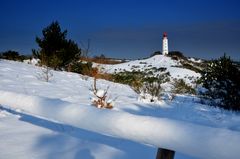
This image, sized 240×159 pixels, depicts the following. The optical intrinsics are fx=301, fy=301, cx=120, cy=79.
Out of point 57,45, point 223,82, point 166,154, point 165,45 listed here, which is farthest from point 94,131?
point 165,45

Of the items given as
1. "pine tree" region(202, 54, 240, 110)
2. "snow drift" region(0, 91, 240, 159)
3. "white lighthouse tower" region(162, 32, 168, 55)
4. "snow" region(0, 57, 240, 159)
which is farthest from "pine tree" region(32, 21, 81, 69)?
"white lighthouse tower" region(162, 32, 168, 55)

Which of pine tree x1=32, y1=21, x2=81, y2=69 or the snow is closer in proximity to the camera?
the snow

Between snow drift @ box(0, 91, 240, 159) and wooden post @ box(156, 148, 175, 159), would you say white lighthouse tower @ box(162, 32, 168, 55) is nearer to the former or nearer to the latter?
snow drift @ box(0, 91, 240, 159)

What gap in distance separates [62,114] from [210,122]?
5140mm

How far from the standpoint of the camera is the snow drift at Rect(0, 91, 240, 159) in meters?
1.47

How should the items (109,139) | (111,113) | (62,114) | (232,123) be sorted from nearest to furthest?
1. (111,113)
2. (62,114)
3. (109,139)
4. (232,123)

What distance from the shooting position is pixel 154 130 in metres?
1.79

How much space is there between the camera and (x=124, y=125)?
6.48 ft

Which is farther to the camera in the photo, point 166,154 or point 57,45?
point 57,45

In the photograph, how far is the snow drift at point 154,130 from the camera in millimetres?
1468

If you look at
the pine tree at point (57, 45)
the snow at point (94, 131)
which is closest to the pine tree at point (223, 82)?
the snow at point (94, 131)

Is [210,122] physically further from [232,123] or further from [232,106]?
[232,106]

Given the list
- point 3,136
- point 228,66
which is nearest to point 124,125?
point 3,136

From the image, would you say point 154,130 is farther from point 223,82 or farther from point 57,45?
point 57,45
